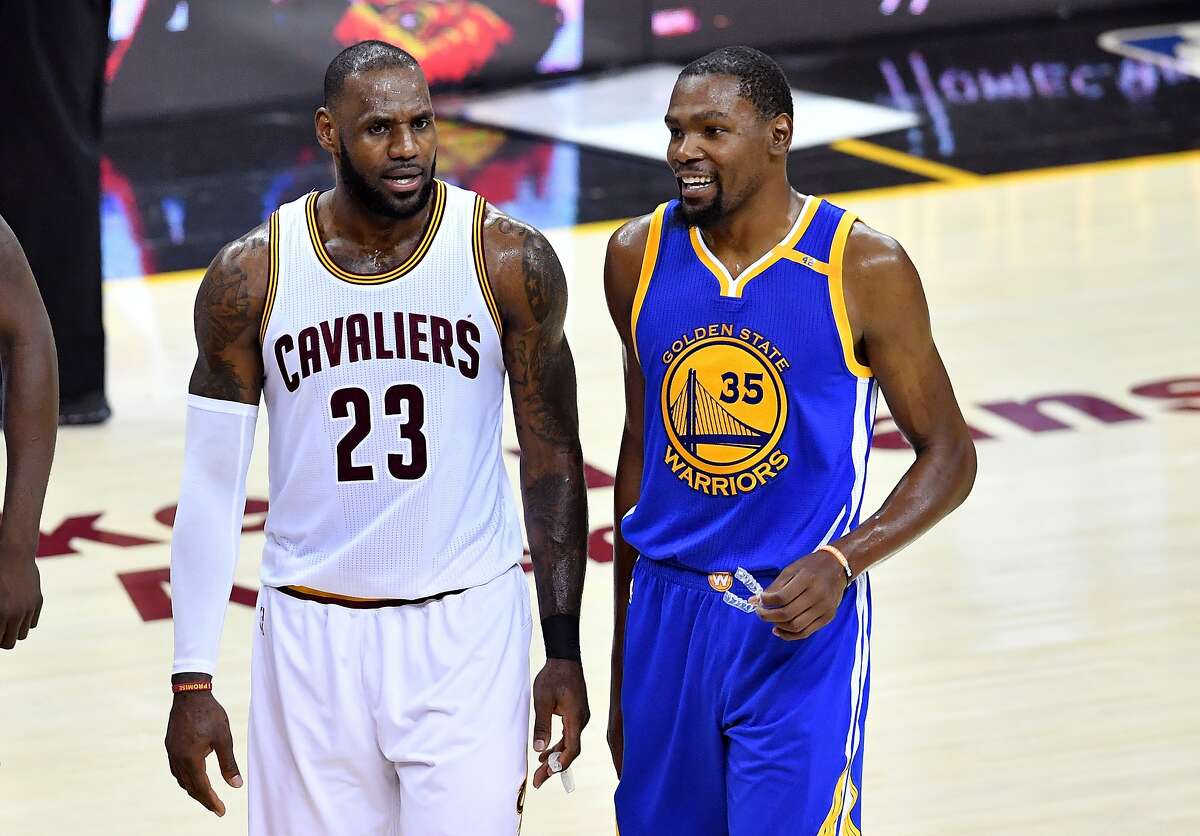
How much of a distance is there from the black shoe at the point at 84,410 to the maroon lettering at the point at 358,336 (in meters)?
4.28

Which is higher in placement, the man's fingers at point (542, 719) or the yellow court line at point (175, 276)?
the yellow court line at point (175, 276)

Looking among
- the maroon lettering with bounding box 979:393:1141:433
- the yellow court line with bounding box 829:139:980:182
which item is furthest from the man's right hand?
the yellow court line with bounding box 829:139:980:182

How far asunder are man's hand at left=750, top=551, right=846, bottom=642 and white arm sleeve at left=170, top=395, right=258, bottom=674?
856 millimetres

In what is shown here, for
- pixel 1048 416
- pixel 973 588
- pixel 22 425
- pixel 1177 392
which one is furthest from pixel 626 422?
pixel 1177 392

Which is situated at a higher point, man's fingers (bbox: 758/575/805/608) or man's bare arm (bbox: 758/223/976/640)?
man's bare arm (bbox: 758/223/976/640)

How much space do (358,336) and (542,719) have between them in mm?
673

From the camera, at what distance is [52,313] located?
284 inches

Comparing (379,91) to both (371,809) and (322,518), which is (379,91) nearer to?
(322,518)

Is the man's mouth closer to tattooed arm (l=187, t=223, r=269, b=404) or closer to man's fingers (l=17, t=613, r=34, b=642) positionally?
tattooed arm (l=187, t=223, r=269, b=404)

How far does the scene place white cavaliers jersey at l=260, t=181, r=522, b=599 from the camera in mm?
3328

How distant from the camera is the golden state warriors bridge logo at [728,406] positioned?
3381mm

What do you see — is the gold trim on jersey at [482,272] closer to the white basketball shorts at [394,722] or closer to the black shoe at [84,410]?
the white basketball shorts at [394,722]

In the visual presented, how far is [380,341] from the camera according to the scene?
10.9 ft

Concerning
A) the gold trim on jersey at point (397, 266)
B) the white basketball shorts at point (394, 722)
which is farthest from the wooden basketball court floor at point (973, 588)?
the gold trim on jersey at point (397, 266)
